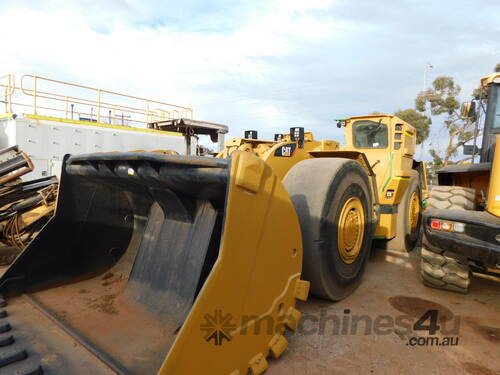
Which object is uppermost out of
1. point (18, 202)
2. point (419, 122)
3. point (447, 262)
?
point (419, 122)

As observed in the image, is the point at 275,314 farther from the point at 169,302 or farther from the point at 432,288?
the point at 432,288

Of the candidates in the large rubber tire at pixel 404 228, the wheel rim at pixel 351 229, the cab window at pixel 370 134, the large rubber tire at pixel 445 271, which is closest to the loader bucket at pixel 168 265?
the wheel rim at pixel 351 229

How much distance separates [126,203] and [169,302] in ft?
4.18

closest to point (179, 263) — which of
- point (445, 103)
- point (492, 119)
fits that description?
point (492, 119)

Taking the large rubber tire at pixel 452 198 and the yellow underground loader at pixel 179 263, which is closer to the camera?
the yellow underground loader at pixel 179 263

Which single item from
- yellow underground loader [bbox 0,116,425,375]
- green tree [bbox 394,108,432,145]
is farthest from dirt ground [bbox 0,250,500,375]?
green tree [bbox 394,108,432,145]

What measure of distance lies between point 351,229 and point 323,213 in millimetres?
676

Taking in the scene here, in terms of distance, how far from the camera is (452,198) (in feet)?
12.7

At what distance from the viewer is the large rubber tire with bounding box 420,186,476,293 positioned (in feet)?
12.5

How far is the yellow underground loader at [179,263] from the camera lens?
1.87 meters

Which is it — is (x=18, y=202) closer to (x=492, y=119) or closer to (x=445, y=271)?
(x=445, y=271)

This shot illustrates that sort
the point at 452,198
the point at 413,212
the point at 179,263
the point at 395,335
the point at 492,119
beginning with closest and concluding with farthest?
the point at 179,263 → the point at 395,335 → the point at 452,198 → the point at 492,119 → the point at 413,212

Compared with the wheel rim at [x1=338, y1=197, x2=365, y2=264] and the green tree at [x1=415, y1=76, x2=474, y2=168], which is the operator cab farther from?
the green tree at [x1=415, y1=76, x2=474, y2=168]

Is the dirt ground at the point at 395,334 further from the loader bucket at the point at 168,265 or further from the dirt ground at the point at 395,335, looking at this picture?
the loader bucket at the point at 168,265
